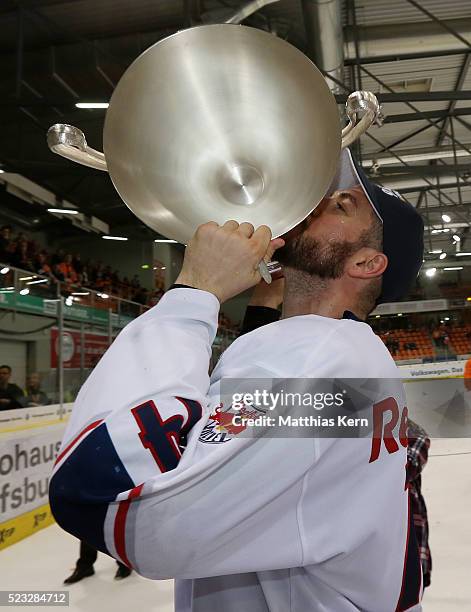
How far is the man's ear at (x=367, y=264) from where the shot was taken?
78 centimetres

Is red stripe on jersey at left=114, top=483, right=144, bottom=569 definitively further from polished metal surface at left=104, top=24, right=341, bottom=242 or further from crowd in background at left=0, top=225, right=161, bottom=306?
crowd in background at left=0, top=225, right=161, bottom=306

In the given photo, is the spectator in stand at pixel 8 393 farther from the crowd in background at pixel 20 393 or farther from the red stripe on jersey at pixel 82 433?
the red stripe on jersey at pixel 82 433

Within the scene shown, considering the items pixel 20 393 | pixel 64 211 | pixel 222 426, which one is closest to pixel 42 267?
pixel 64 211

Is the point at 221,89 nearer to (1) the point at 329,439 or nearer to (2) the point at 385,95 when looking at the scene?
(1) the point at 329,439

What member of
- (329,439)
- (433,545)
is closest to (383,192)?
(329,439)

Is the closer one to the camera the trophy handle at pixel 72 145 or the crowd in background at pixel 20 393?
the trophy handle at pixel 72 145

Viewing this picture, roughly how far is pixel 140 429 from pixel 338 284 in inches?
15.2

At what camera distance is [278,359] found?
0.57 meters

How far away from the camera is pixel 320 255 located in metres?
0.78

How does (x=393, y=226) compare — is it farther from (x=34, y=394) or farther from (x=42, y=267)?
(x=42, y=267)

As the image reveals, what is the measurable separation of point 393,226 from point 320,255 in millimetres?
135

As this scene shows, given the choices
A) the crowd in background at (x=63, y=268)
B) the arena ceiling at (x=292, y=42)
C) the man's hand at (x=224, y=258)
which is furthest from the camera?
the crowd in background at (x=63, y=268)

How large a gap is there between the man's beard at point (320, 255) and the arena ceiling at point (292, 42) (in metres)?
5.01

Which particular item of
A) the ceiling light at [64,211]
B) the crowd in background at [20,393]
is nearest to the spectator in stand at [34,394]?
the crowd in background at [20,393]
